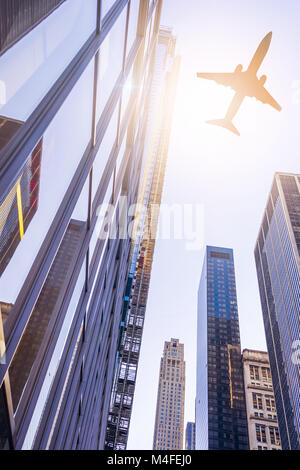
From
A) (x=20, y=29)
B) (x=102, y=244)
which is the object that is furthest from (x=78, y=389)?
(x=20, y=29)

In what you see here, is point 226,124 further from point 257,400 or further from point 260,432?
point 257,400

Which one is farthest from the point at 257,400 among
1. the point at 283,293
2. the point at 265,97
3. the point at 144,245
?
the point at 265,97

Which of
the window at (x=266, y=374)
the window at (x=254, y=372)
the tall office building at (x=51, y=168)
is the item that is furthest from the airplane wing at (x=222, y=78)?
the window at (x=266, y=374)

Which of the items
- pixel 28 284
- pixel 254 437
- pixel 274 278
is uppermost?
pixel 274 278

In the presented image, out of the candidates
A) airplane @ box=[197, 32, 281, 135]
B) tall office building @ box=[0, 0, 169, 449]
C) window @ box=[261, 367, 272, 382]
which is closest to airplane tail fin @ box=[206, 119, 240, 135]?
airplane @ box=[197, 32, 281, 135]

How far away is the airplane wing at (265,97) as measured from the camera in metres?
22.5

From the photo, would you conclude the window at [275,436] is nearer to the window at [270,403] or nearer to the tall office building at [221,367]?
the window at [270,403]

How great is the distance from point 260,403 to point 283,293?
43618 mm

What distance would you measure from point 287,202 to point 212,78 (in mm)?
99966

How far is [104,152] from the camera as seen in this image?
6.52m

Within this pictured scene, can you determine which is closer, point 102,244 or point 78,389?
point 78,389

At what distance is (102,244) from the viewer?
7.85 metres

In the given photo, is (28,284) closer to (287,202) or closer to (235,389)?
(287,202)

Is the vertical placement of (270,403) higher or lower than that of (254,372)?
lower
